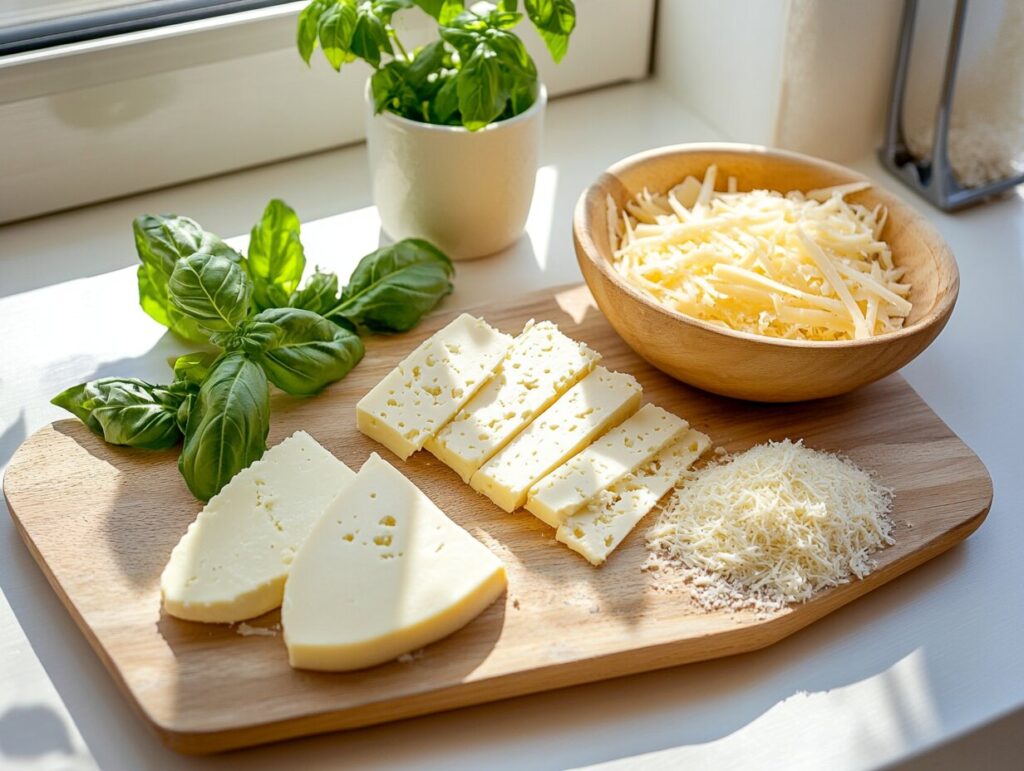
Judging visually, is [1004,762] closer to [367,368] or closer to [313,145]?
[367,368]

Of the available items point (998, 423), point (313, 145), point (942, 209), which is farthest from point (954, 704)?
point (313, 145)

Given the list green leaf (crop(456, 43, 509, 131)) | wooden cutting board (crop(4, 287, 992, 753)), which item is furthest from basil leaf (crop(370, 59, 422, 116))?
wooden cutting board (crop(4, 287, 992, 753))

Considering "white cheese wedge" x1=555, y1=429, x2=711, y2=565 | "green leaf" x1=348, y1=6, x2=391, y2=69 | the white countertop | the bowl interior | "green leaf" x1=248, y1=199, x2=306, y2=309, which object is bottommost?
the white countertop

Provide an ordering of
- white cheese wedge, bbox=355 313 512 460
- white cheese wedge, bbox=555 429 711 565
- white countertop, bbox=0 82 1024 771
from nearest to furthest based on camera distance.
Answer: white countertop, bbox=0 82 1024 771 → white cheese wedge, bbox=555 429 711 565 → white cheese wedge, bbox=355 313 512 460

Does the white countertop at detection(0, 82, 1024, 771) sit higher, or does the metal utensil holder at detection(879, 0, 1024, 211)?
the metal utensil holder at detection(879, 0, 1024, 211)

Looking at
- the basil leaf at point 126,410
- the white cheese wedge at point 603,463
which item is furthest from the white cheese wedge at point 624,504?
the basil leaf at point 126,410

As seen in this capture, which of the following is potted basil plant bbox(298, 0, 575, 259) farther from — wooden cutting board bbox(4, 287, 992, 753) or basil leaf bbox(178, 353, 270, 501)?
basil leaf bbox(178, 353, 270, 501)

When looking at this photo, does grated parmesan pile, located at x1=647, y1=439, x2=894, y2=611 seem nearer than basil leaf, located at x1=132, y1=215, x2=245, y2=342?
Yes

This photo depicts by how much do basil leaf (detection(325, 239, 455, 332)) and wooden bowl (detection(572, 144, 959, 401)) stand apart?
200 mm

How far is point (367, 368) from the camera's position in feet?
4.36

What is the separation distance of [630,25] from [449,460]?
984 millimetres

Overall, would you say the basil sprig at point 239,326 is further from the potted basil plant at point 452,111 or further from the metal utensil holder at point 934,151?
the metal utensil holder at point 934,151

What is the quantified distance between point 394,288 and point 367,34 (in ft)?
0.99

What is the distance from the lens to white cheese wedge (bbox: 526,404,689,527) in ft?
3.69
